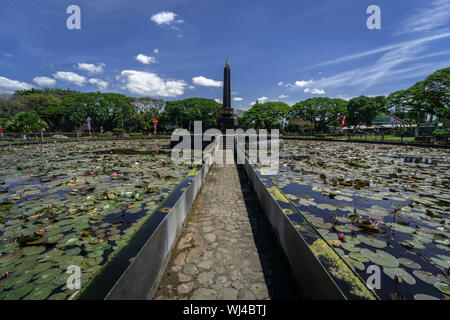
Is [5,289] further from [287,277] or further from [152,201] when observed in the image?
[287,277]

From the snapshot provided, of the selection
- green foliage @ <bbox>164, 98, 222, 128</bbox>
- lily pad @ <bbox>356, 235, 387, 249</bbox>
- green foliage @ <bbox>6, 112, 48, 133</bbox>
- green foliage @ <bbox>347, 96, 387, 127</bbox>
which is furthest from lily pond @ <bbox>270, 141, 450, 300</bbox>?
green foliage @ <bbox>347, 96, 387, 127</bbox>

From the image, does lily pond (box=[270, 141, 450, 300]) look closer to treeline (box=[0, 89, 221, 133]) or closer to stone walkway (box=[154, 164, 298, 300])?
stone walkway (box=[154, 164, 298, 300])

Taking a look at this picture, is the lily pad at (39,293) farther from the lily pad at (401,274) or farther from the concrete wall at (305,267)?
the lily pad at (401,274)

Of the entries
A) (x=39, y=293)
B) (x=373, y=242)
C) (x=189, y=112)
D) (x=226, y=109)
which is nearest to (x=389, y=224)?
(x=373, y=242)

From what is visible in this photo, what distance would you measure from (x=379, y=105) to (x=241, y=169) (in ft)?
163

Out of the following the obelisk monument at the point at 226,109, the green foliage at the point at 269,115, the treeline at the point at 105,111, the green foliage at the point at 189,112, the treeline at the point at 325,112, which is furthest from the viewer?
the green foliage at the point at 189,112

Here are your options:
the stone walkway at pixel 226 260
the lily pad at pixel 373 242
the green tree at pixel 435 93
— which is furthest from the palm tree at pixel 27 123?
the green tree at pixel 435 93

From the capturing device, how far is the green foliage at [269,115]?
45094 mm

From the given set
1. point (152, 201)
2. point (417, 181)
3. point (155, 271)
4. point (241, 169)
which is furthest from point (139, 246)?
point (417, 181)

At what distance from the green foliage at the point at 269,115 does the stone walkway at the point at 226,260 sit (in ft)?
136

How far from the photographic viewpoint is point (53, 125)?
4303cm

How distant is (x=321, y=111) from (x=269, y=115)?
11319 millimetres

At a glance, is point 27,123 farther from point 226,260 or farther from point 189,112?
point 226,260
